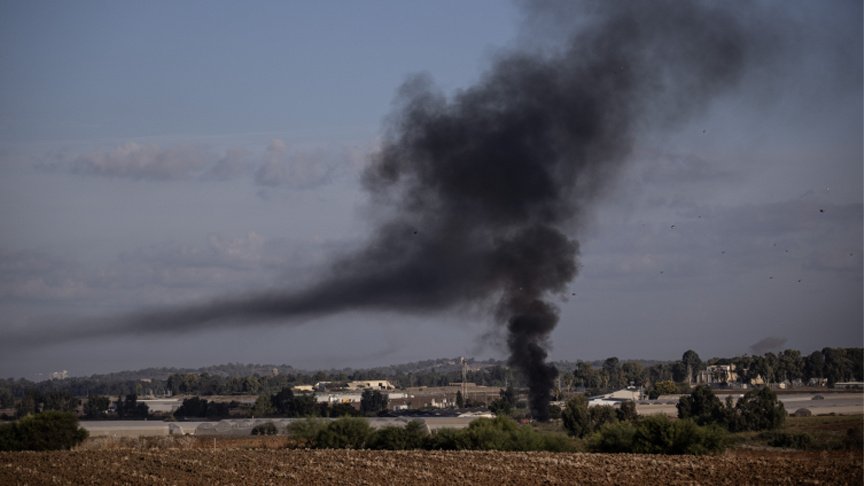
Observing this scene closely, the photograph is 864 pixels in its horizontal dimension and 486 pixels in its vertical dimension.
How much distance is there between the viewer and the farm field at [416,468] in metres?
43.2

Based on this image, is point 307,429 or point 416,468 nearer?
point 416,468

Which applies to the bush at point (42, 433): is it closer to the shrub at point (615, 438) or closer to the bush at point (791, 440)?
the shrub at point (615, 438)

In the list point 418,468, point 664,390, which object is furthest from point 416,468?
point 664,390

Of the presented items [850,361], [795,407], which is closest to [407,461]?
[795,407]

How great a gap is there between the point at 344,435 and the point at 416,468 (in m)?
18.2

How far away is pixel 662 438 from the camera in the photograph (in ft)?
190

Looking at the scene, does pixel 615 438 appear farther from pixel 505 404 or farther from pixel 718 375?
pixel 718 375

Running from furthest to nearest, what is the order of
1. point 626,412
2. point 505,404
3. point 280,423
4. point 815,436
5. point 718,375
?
1. point 718,375
2. point 505,404
3. point 626,412
4. point 280,423
5. point 815,436

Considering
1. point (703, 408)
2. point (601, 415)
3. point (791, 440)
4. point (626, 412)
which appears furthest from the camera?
point (601, 415)

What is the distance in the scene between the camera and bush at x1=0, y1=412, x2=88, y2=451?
221ft

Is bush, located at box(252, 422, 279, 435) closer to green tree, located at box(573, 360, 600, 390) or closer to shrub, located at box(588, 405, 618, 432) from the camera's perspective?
shrub, located at box(588, 405, 618, 432)

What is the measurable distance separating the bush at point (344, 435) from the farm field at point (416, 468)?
694 cm

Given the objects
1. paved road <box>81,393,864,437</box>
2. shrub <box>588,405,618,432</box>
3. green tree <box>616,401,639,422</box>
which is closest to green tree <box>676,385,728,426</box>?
paved road <box>81,393,864,437</box>

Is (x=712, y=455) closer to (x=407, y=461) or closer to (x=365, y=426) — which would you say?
(x=407, y=461)
